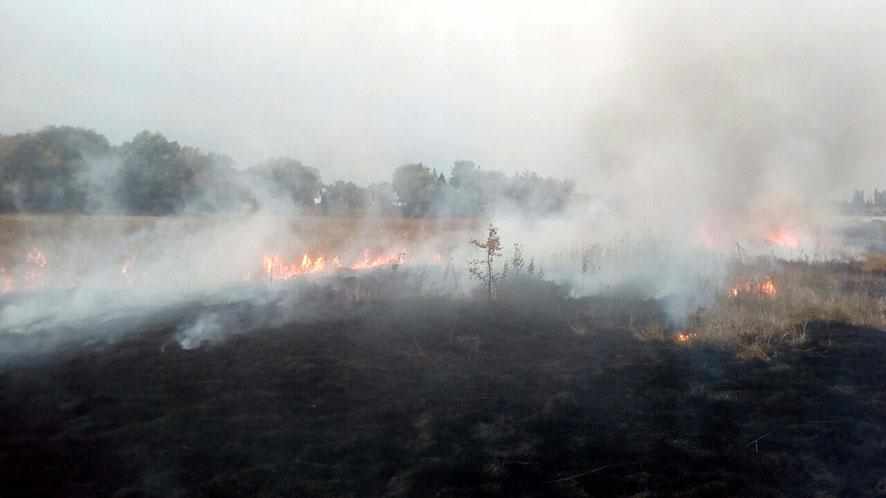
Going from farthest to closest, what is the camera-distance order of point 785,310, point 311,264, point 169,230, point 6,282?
point 169,230, point 311,264, point 6,282, point 785,310

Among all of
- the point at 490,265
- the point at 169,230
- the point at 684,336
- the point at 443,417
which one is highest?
the point at 169,230

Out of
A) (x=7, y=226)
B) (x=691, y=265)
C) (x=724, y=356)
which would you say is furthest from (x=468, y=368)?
(x=7, y=226)

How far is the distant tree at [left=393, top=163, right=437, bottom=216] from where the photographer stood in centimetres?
2844

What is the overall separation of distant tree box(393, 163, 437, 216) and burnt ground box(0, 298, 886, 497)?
1780 centimetres

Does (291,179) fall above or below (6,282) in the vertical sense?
above

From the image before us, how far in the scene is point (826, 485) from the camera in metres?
5.65

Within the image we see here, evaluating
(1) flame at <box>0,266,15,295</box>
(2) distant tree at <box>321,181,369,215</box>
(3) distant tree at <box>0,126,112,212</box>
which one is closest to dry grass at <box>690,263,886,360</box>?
(1) flame at <box>0,266,15,295</box>

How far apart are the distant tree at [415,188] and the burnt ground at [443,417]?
1780 cm

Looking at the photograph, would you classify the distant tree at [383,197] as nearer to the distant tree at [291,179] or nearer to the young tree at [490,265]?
the distant tree at [291,179]

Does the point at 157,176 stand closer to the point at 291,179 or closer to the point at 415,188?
the point at 291,179

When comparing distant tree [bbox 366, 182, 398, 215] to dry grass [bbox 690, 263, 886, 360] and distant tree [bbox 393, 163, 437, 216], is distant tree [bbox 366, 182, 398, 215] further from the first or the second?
dry grass [bbox 690, 263, 886, 360]

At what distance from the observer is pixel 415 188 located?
1188 inches

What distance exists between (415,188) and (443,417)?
23.5 m

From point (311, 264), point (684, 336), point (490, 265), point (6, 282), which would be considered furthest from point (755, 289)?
point (6, 282)
